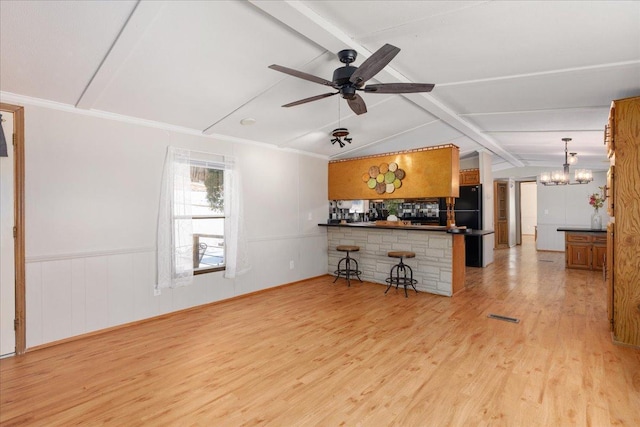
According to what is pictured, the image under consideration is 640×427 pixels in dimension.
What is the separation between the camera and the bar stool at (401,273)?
495 centimetres

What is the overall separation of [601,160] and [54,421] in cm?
1018

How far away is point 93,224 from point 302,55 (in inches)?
111

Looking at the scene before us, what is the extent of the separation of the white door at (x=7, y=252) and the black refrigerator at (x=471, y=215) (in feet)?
22.4

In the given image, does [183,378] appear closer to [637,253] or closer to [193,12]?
[193,12]

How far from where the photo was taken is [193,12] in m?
2.24

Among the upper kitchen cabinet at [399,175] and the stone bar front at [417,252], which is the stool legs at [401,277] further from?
the upper kitchen cabinet at [399,175]

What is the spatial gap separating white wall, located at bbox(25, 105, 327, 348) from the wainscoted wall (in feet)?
7.77

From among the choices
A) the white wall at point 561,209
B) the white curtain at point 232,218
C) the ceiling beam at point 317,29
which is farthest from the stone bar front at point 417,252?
the white wall at point 561,209

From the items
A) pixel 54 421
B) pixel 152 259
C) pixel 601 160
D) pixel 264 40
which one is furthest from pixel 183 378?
pixel 601 160

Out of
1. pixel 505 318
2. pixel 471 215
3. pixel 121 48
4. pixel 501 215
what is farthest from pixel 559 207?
pixel 121 48

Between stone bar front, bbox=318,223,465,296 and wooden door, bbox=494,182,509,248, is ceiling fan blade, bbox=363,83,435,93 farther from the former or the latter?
wooden door, bbox=494,182,509,248

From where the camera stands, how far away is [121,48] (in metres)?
2.47

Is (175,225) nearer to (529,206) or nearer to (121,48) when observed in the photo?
(121,48)

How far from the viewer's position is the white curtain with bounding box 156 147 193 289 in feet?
12.9
